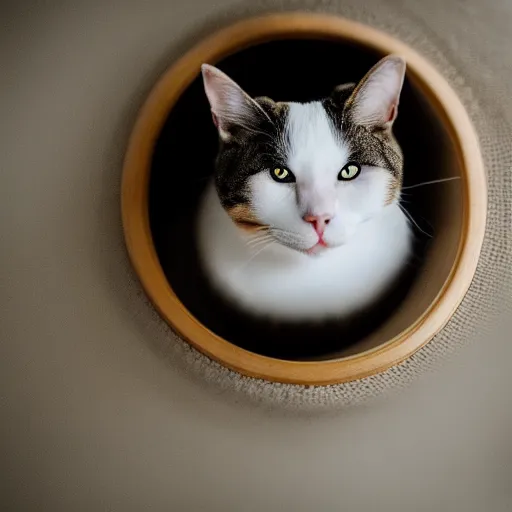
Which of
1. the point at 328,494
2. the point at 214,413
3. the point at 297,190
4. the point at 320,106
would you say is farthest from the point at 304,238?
the point at 328,494

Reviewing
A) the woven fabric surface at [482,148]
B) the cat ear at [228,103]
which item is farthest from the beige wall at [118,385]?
the cat ear at [228,103]

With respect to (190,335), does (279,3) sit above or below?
above

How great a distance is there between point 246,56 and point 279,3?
0.11 meters

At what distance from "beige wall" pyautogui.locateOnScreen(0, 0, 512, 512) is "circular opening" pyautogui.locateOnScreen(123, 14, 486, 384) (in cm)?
7

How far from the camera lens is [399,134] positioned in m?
0.87

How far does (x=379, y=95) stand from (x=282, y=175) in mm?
165

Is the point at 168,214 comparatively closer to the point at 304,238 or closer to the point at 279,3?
the point at 304,238

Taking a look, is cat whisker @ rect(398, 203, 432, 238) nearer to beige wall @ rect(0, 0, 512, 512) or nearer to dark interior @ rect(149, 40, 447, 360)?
dark interior @ rect(149, 40, 447, 360)

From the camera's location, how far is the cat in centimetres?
83

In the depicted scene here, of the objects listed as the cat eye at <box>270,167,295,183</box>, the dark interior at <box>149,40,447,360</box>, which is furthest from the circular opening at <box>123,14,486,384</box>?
the cat eye at <box>270,167,295,183</box>

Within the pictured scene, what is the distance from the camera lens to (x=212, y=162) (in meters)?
0.89

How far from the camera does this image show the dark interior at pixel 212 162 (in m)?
0.87

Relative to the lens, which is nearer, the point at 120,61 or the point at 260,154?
the point at 260,154

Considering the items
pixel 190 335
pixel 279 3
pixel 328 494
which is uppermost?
pixel 279 3
